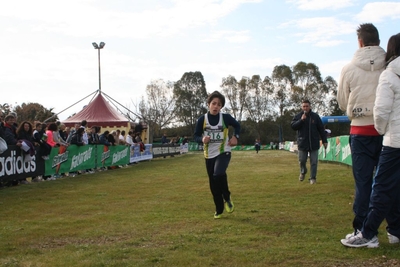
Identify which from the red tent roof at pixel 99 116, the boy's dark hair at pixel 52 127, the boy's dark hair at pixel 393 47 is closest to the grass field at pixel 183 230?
the boy's dark hair at pixel 393 47

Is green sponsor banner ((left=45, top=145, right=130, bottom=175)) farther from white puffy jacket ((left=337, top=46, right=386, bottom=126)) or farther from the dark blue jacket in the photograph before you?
white puffy jacket ((left=337, top=46, right=386, bottom=126))

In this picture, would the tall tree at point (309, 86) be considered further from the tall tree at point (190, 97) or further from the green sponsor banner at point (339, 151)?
the green sponsor banner at point (339, 151)

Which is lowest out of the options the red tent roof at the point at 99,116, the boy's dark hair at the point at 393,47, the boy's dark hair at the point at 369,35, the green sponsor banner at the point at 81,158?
the green sponsor banner at the point at 81,158

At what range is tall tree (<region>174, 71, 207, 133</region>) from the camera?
87.0 metres

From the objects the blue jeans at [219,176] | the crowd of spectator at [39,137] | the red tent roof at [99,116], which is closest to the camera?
the blue jeans at [219,176]

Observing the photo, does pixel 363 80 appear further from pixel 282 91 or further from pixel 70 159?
pixel 282 91

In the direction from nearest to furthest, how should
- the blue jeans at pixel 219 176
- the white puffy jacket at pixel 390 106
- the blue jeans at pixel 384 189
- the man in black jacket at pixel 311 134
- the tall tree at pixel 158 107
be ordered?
the white puffy jacket at pixel 390 106, the blue jeans at pixel 384 189, the blue jeans at pixel 219 176, the man in black jacket at pixel 311 134, the tall tree at pixel 158 107

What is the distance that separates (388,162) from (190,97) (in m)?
83.4

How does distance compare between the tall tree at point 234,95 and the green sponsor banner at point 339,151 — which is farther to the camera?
the tall tree at point 234,95

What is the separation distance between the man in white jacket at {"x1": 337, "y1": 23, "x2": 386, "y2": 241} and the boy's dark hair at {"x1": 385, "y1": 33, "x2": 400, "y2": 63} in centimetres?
24

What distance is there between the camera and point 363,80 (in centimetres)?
505

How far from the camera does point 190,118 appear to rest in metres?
87.8

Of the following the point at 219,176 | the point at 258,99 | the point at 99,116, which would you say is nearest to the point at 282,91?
the point at 258,99

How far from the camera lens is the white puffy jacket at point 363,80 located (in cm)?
501
